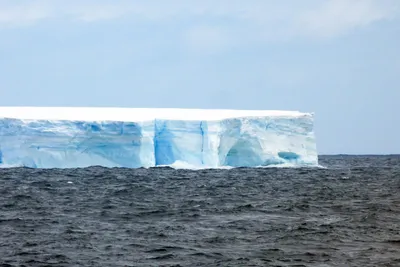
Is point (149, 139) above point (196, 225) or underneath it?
above

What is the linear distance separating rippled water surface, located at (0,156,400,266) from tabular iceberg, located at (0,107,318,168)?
2873 millimetres

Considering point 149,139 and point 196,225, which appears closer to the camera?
point 196,225

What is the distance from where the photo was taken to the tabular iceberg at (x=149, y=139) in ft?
69.2

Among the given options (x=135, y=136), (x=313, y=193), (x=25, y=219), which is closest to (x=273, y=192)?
(x=313, y=193)

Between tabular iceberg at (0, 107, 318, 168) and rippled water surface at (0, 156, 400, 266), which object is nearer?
rippled water surface at (0, 156, 400, 266)

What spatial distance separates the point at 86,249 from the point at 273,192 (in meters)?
8.43

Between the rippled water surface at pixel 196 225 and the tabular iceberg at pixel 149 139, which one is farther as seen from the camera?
the tabular iceberg at pixel 149 139

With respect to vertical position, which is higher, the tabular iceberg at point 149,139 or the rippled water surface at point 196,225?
the tabular iceberg at point 149,139

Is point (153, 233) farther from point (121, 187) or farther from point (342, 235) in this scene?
point (121, 187)

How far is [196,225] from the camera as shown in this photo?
36.3ft

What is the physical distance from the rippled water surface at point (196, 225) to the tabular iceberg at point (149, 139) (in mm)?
2873

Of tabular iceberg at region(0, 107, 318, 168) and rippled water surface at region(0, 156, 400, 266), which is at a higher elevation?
tabular iceberg at region(0, 107, 318, 168)

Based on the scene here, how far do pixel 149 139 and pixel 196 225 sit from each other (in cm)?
1055

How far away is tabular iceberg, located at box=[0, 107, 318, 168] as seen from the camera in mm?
21094
